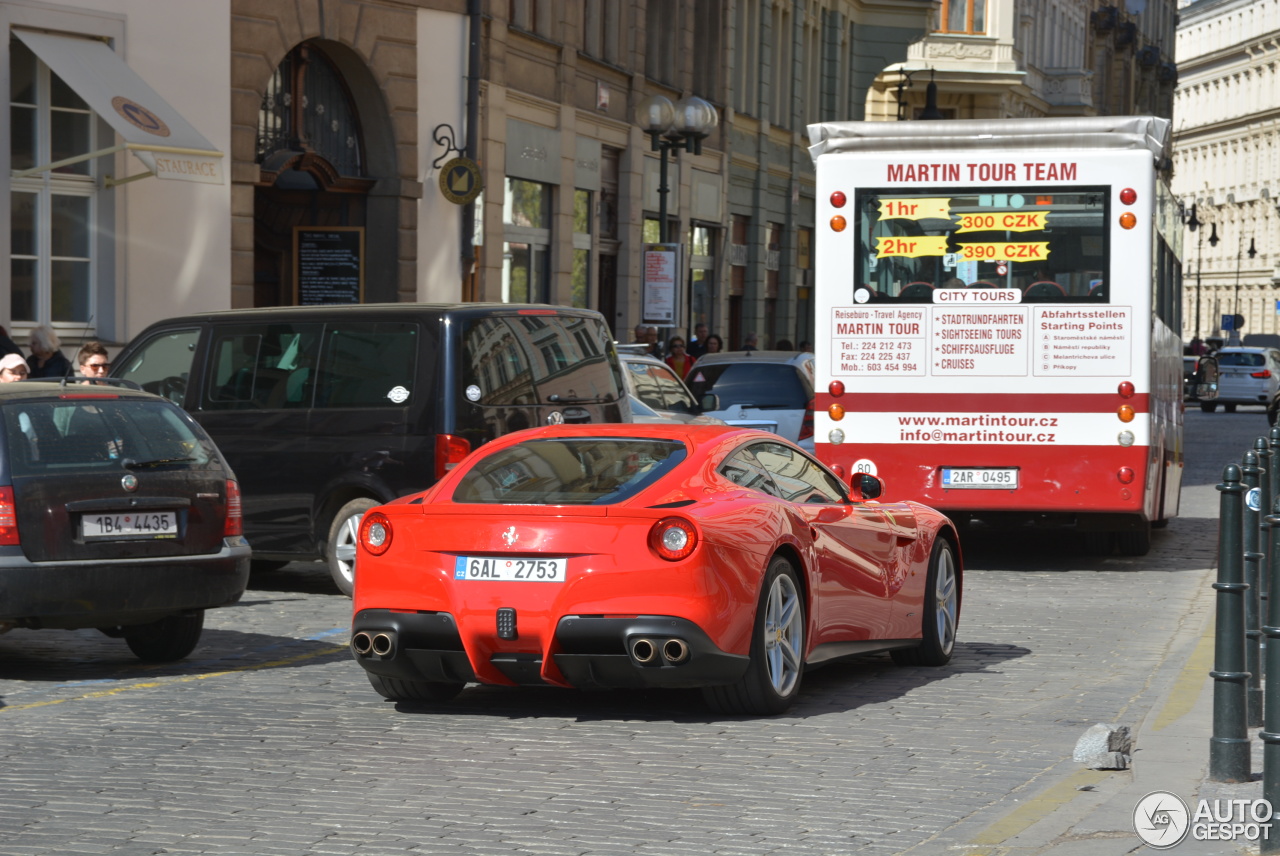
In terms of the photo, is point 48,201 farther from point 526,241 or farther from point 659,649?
point 659,649

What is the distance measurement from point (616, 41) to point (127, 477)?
25.3 metres

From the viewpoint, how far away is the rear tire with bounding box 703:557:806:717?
870cm

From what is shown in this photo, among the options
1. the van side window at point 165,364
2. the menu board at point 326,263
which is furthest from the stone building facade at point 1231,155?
the van side window at point 165,364

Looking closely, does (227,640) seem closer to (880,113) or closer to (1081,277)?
(1081,277)

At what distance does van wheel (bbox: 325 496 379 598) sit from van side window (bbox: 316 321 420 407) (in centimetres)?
66

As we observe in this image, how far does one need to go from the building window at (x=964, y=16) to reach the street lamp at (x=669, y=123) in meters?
39.4

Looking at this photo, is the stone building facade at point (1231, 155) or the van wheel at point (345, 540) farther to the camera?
the stone building facade at point (1231, 155)

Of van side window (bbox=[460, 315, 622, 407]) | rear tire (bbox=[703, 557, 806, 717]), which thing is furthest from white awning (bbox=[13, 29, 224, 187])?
rear tire (bbox=[703, 557, 806, 717])

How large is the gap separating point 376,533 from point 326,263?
17.2 metres

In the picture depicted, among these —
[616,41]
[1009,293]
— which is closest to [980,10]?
[616,41]

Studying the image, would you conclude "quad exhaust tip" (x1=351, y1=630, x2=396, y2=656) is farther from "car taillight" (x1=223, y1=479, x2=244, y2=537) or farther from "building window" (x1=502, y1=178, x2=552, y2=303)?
"building window" (x1=502, y1=178, x2=552, y2=303)

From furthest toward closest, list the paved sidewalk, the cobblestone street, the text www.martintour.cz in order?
the text www.martintour.cz < the cobblestone street < the paved sidewalk

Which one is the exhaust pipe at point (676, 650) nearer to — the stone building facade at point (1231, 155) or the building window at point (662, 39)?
the building window at point (662, 39)

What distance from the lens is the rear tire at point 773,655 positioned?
28.6 ft
